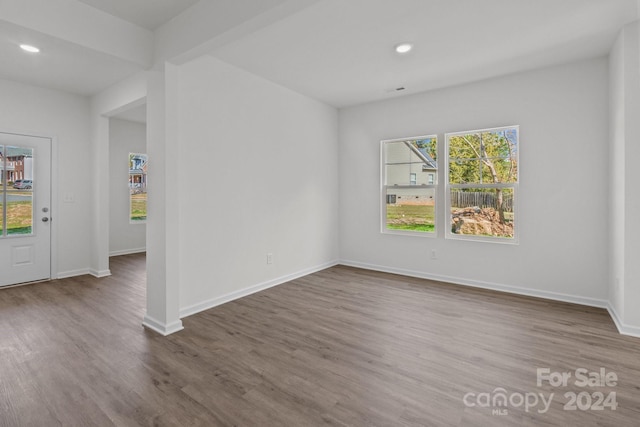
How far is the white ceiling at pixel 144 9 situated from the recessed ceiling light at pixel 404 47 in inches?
76.5

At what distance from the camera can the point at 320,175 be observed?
17.2ft

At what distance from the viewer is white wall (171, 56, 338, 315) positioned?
10.9ft

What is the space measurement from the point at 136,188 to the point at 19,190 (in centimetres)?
273

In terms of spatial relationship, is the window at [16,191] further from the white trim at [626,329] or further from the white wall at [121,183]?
the white trim at [626,329]

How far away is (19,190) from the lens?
4.30m

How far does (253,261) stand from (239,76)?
7.48ft

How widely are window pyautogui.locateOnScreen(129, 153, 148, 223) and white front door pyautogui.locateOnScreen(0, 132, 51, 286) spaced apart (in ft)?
7.68

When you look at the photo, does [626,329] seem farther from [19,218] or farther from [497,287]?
[19,218]

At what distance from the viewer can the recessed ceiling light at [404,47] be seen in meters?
3.21

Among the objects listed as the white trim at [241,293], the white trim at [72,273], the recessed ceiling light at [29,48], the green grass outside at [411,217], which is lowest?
the white trim at [241,293]

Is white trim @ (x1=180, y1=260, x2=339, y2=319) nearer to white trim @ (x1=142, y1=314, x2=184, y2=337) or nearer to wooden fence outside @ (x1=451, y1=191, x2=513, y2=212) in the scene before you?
white trim @ (x1=142, y1=314, x2=184, y2=337)

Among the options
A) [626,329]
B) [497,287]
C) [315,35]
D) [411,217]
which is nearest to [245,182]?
[315,35]

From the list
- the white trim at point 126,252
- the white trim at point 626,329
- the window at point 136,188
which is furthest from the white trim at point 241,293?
the window at point 136,188

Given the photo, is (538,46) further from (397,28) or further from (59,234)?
(59,234)
